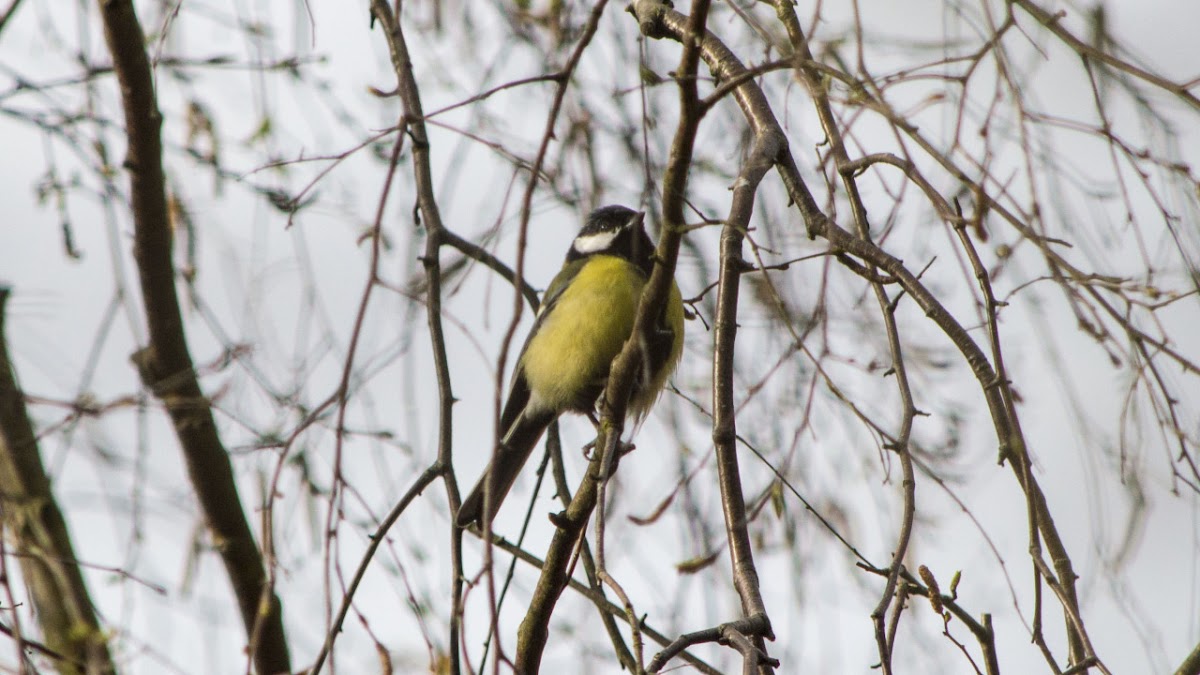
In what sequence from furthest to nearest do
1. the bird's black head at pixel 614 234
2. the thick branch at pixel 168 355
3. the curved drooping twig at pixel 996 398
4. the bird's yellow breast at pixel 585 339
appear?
the bird's black head at pixel 614 234 → the bird's yellow breast at pixel 585 339 → the thick branch at pixel 168 355 → the curved drooping twig at pixel 996 398

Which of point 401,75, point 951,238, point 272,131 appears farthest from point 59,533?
point 951,238

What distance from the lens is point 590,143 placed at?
13.6 ft

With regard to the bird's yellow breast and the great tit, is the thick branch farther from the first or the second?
the bird's yellow breast

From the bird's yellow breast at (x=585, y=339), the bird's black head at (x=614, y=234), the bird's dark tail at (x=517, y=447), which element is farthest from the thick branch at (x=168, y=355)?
the bird's black head at (x=614, y=234)

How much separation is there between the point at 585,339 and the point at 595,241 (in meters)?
0.78

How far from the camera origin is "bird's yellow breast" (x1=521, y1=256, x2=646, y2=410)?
14.5 ft

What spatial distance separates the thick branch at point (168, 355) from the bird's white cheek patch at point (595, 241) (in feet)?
5.85

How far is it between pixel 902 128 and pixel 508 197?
27.2 inches

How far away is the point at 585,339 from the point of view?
4.45 meters

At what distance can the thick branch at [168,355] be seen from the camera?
11.3 ft

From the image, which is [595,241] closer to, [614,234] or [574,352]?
[614,234]

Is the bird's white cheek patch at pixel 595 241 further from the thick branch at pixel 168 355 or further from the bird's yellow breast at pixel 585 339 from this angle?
the thick branch at pixel 168 355

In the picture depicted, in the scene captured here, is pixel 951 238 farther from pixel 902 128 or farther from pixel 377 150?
pixel 377 150

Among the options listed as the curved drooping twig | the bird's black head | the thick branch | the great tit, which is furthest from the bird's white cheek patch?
the curved drooping twig
